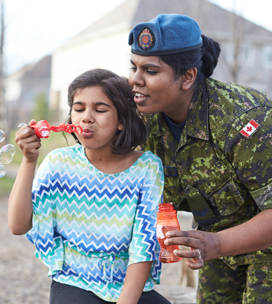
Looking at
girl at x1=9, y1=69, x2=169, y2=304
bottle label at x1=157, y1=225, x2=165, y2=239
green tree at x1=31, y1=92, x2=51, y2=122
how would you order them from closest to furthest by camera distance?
1. bottle label at x1=157, y1=225, x2=165, y2=239
2. girl at x1=9, y1=69, x2=169, y2=304
3. green tree at x1=31, y1=92, x2=51, y2=122

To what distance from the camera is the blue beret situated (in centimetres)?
200

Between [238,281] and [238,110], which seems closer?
[238,110]

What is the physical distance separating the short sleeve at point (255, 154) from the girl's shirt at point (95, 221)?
1.43 feet

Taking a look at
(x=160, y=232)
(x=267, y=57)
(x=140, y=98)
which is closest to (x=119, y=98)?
(x=140, y=98)

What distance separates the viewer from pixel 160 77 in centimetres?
201

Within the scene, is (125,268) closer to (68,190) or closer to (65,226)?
(65,226)

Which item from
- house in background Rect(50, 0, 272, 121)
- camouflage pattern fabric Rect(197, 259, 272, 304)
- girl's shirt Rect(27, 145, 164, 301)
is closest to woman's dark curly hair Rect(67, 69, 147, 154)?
girl's shirt Rect(27, 145, 164, 301)

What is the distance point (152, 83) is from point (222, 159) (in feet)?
1.98

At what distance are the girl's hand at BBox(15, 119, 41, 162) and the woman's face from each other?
59 centimetres

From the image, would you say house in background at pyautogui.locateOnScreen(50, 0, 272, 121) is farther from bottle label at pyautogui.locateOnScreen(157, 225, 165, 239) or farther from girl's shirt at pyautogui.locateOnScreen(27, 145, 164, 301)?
bottle label at pyautogui.locateOnScreen(157, 225, 165, 239)

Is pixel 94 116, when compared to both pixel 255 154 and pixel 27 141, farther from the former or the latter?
pixel 255 154

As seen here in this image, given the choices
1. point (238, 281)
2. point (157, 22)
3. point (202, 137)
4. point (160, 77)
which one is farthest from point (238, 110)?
point (238, 281)

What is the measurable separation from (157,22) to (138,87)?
379 mm

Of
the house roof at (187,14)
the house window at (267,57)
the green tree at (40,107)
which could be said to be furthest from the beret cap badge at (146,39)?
the house window at (267,57)
